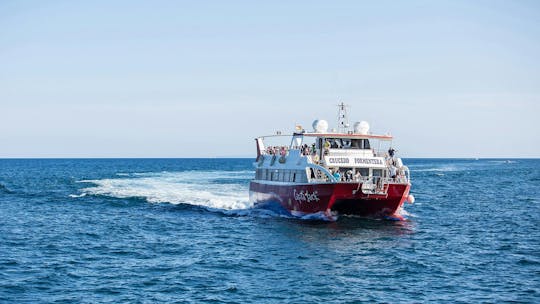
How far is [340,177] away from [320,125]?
6.09m

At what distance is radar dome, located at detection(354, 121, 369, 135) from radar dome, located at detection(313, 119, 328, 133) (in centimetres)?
234

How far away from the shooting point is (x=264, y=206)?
5062 centimetres

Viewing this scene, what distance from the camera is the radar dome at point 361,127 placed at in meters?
45.6

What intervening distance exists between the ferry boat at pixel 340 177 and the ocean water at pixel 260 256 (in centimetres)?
128

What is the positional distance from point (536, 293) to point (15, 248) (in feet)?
87.7

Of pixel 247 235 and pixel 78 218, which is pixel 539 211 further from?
pixel 78 218

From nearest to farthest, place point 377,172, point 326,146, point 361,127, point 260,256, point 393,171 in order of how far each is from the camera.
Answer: point 260,256, point 393,171, point 377,172, point 326,146, point 361,127

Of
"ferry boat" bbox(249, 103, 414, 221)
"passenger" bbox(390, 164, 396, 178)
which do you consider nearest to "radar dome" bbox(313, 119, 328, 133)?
"ferry boat" bbox(249, 103, 414, 221)

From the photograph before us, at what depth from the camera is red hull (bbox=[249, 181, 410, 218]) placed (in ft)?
131

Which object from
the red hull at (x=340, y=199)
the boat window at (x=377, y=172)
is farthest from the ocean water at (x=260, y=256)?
the boat window at (x=377, y=172)

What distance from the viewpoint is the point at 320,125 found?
46.0 meters

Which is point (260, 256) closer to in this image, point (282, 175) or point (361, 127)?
point (282, 175)

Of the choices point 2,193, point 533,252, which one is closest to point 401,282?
point 533,252

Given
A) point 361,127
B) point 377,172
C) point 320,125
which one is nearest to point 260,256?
point 377,172
